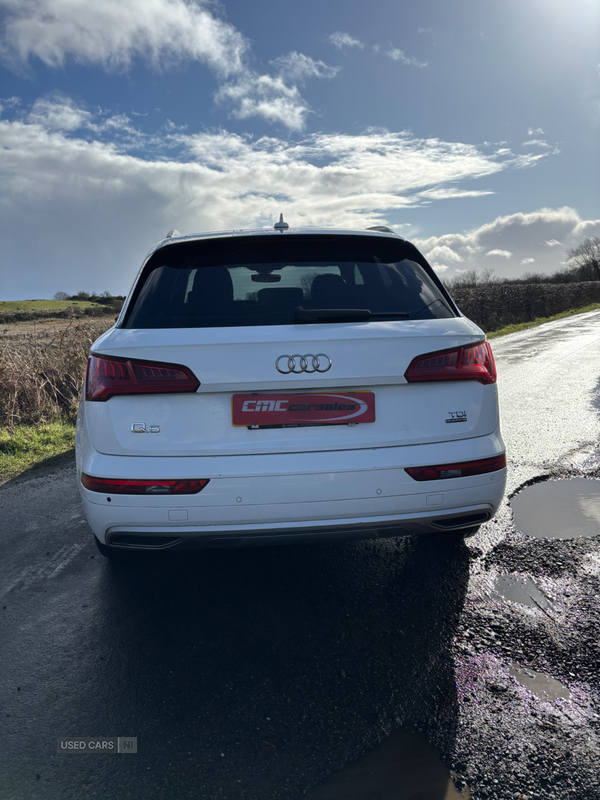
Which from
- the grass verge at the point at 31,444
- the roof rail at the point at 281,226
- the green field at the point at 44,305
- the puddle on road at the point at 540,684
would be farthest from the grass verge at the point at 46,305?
the puddle on road at the point at 540,684

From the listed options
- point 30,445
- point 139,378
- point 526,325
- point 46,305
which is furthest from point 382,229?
point 46,305

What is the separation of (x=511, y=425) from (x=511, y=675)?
14.6 feet

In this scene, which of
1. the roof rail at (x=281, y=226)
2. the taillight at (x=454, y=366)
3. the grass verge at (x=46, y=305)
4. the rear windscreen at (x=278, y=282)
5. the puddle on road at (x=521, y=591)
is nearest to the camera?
the taillight at (x=454, y=366)

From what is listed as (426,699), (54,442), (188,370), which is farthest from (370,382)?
(54,442)

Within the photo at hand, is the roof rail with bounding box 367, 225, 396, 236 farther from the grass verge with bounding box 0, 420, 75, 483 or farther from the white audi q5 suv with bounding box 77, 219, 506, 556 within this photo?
the grass verge with bounding box 0, 420, 75, 483

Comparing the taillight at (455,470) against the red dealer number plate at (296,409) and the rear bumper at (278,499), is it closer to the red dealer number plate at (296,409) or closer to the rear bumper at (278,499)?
the rear bumper at (278,499)

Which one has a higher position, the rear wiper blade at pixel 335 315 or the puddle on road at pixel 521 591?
the rear wiper blade at pixel 335 315

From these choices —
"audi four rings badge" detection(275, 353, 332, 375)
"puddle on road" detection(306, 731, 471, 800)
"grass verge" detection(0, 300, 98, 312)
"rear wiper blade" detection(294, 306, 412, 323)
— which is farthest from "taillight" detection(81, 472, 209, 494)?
"grass verge" detection(0, 300, 98, 312)

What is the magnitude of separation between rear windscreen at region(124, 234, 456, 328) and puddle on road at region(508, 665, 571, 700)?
5.12 feet

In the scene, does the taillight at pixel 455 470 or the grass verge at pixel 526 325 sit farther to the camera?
the grass verge at pixel 526 325

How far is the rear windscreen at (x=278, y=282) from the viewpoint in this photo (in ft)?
8.17

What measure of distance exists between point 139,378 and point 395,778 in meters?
1.71

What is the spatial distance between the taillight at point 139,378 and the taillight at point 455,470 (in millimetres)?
1006

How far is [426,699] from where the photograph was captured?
214cm
